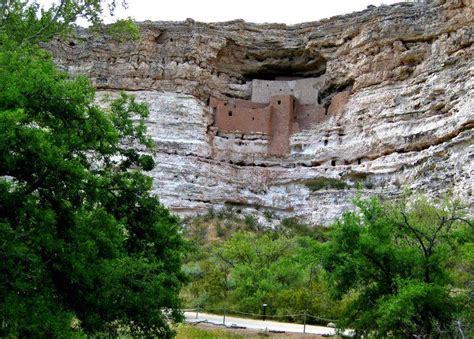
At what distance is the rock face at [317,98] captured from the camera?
2698 centimetres

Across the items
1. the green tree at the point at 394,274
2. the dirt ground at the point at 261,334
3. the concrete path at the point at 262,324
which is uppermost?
the green tree at the point at 394,274

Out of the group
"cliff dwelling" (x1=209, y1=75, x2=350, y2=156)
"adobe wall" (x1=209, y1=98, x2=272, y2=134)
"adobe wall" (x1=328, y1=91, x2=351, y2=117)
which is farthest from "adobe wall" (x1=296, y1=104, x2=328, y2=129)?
"adobe wall" (x1=209, y1=98, x2=272, y2=134)

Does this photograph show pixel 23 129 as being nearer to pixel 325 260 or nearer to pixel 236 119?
pixel 325 260

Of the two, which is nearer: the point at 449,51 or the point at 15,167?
the point at 15,167

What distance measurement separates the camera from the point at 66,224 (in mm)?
7633

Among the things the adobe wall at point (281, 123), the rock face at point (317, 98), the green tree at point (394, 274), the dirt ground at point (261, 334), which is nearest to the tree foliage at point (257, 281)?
the dirt ground at point (261, 334)

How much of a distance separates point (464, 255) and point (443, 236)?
0.43 meters

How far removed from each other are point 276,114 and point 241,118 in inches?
77.3

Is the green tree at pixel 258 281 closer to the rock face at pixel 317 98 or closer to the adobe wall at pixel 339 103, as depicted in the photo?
the rock face at pixel 317 98

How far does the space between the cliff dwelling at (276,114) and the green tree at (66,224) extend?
24.3m

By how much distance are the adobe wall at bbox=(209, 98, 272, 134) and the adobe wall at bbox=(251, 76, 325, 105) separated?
6.28 ft

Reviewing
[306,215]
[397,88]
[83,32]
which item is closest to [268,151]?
[306,215]

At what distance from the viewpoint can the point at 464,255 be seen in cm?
988

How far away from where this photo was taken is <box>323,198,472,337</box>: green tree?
8938 mm
